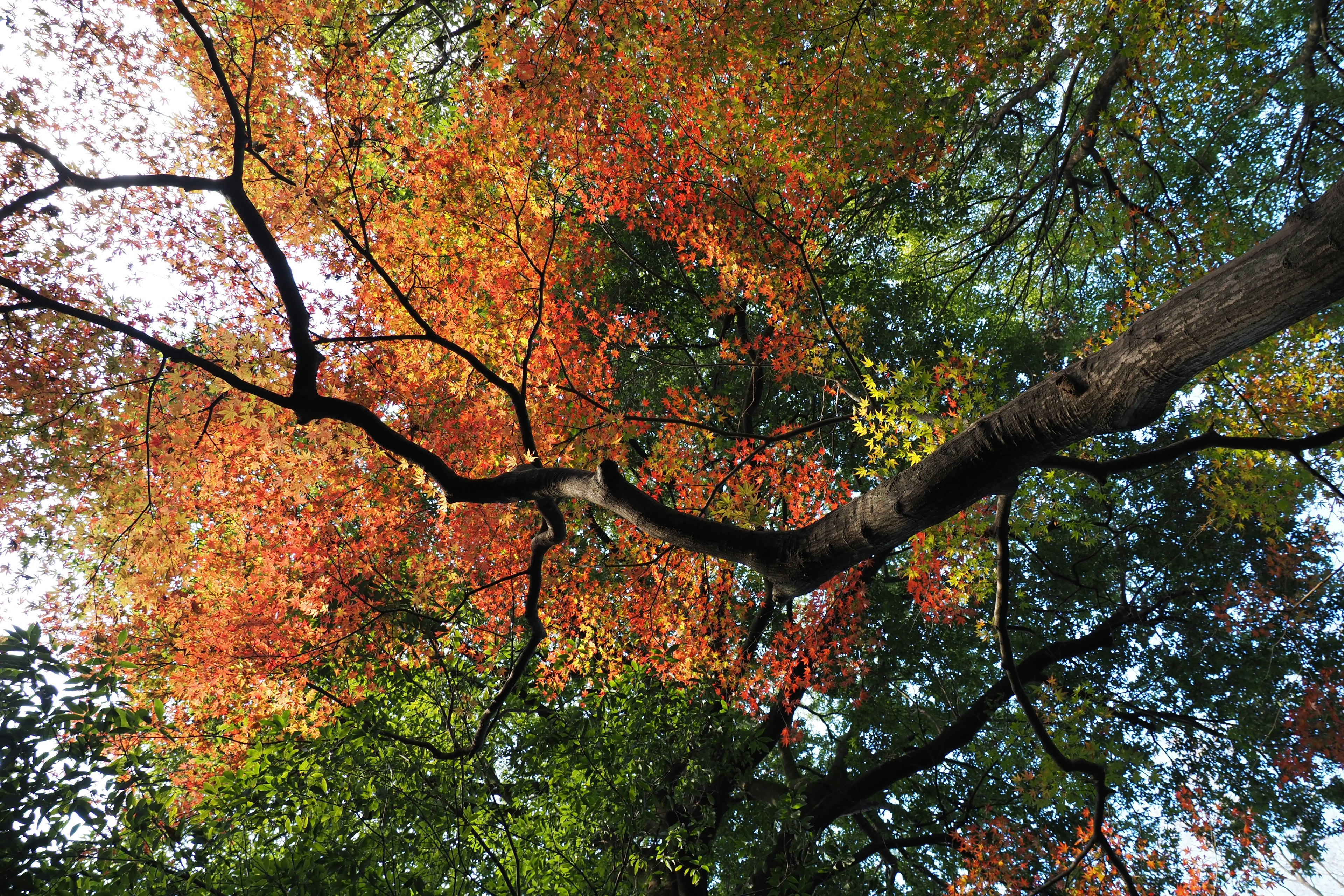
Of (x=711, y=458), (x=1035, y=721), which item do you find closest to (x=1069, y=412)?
(x=1035, y=721)

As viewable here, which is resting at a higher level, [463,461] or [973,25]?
[973,25]

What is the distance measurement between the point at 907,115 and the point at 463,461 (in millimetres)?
8312

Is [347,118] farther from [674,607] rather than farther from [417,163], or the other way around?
[674,607]

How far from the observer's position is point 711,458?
9.67 meters

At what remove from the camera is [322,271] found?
958 centimetres

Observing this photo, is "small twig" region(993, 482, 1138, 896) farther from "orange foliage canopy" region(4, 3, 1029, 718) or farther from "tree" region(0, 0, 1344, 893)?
"orange foliage canopy" region(4, 3, 1029, 718)

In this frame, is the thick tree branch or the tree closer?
the thick tree branch

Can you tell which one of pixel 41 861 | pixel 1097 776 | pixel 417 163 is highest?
pixel 417 163

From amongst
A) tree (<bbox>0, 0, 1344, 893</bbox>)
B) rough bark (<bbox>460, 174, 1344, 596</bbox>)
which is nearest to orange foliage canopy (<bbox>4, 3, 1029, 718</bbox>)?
tree (<bbox>0, 0, 1344, 893</bbox>)

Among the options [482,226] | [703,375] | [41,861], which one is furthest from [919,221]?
[41,861]

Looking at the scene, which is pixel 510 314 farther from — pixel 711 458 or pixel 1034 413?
pixel 1034 413

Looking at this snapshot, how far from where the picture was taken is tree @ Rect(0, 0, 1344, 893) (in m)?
4.95

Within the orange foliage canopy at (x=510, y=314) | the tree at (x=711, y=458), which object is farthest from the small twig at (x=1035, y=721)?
the orange foliage canopy at (x=510, y=314)

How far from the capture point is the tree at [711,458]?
4.95 meters
